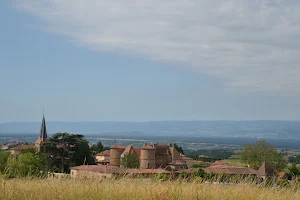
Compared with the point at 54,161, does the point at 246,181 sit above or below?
above

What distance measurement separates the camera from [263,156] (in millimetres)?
58750

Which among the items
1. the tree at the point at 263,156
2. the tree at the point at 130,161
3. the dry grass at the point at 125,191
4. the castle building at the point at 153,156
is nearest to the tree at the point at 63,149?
the tree at the point at 130,161

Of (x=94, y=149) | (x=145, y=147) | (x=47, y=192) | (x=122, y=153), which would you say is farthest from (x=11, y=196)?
(x=94, y=149)

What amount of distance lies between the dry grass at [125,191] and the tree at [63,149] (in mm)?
46490

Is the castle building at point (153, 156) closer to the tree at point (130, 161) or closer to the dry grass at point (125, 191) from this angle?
the tree at point (130, 161)

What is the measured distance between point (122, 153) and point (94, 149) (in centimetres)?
1719

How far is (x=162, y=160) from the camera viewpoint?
6038 cm

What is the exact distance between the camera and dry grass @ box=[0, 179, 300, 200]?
559cm

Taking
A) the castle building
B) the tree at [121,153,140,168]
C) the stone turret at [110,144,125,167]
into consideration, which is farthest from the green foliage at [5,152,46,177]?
the stone turret at [110,144,125,167]

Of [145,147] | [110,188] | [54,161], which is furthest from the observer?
[145,147]

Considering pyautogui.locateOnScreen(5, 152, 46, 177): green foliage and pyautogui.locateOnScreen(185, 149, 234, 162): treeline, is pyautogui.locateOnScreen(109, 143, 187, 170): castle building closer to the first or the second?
pyautogui.locateOnScreen(5, 152, 46, 177): green foliage

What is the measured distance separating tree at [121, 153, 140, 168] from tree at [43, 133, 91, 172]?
20.5 feet

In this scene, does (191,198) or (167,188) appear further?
(167,188)

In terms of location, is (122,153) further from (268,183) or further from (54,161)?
(268,183)
